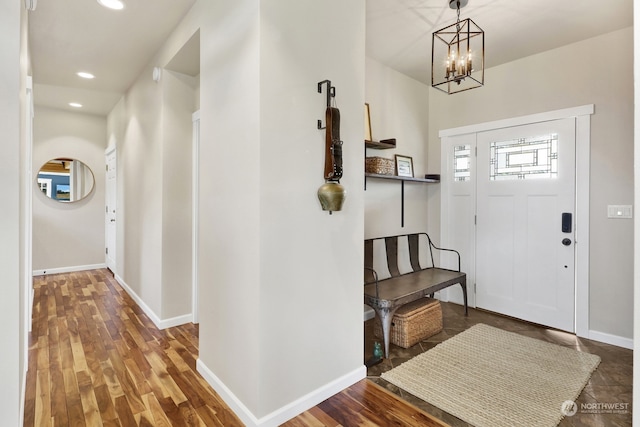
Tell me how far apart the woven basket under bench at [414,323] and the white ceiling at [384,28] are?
2378mm

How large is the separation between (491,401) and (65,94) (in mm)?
5779

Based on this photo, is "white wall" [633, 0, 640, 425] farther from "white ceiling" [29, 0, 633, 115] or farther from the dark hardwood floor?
"white ceiling" [29, 0, 633, 115]

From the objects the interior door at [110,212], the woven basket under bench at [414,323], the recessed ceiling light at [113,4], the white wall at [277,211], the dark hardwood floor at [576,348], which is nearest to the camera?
the white wall at [277,211]

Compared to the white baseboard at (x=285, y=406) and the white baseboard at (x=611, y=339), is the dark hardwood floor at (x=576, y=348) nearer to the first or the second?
the white baseboard at (x=611, y=339)

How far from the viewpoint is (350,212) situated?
217cm

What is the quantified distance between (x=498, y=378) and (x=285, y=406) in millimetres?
1443

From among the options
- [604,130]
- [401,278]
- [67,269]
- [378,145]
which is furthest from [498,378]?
[67,269]

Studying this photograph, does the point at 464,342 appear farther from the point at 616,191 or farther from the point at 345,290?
the point at 616,191

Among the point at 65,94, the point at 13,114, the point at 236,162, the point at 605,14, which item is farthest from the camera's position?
the point at 65,94

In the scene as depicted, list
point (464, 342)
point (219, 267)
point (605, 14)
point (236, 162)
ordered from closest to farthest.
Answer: point (236, 162) → point (219, 267) → point (605, 14) → point (464, 342)

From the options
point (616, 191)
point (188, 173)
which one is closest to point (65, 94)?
point (188, 173)

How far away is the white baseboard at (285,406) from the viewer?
1777 mm

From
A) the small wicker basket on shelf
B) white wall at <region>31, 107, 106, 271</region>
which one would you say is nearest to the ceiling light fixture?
the small wicker basket on shelf

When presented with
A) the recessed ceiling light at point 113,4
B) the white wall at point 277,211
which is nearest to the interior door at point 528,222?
the white wall at point 277,211
